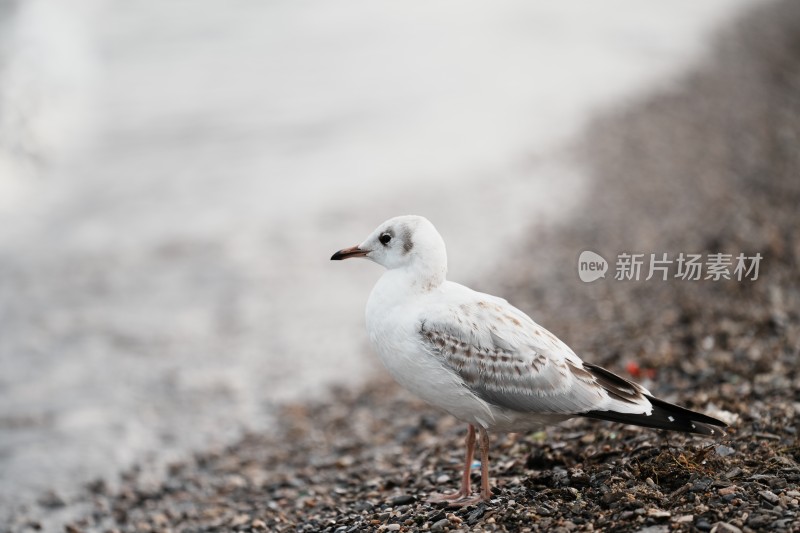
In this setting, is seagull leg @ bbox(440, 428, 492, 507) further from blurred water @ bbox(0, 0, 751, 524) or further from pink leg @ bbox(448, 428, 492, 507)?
blurred water @ bbox(0, 0, 751, 524)

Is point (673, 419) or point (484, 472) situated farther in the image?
point (484, 472)

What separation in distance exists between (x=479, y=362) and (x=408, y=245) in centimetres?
86

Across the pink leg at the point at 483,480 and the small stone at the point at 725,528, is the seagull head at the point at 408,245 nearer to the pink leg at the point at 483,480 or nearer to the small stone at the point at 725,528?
the pink leg at the point at 483,480

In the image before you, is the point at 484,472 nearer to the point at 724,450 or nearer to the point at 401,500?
the point at 401,500

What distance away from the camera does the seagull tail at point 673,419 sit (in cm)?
486

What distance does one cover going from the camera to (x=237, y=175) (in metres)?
18.5

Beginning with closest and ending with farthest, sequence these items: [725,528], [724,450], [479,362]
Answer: [725,528]
[479,362]
[724,450]

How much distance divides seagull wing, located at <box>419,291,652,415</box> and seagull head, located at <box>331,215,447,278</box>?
33cm

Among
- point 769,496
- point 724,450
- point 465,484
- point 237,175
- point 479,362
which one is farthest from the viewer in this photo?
point 237,175

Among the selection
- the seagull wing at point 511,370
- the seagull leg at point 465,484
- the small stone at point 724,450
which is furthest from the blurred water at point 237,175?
the small stone at point 724,450

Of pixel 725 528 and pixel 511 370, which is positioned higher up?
pixel 511 370

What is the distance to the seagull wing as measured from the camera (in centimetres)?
502

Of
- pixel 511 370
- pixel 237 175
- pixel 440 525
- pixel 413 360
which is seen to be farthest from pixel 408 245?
pixel 237 175

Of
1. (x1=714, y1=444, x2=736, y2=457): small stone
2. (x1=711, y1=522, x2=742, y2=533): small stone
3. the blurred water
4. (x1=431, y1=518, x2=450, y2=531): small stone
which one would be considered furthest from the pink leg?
the blurred water
